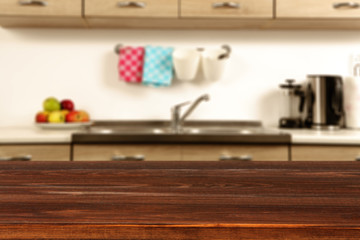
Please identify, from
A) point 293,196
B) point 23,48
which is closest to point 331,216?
point 293,196

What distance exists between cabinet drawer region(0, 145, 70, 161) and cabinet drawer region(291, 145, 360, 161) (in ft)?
3.45

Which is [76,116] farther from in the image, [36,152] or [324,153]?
[324,153]

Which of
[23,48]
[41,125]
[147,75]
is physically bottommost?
[41,125]

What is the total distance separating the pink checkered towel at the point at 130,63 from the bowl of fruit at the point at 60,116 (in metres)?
0.33

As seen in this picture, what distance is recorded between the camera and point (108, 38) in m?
2.41

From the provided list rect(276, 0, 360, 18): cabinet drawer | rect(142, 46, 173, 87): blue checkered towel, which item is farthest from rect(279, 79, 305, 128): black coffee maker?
rect(142, 46, 173, 87): blue checkered towel


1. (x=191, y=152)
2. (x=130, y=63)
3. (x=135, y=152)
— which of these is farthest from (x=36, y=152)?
(x=130, y=63)

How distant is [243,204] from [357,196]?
178 millimetres

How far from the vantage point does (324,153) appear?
5.86 feet

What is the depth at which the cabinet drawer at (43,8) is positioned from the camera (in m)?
2.01

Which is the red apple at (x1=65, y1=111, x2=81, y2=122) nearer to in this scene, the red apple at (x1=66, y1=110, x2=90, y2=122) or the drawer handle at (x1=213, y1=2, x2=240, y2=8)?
the red apple at (x1=66, y1=110, x2=90, y2=122)

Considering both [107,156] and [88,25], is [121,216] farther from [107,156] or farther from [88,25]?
[88,25]

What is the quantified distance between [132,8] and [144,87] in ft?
1.75

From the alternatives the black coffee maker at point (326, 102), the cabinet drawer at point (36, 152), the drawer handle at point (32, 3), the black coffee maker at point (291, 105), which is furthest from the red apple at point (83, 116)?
the black coffee maker at point (326, 102)
